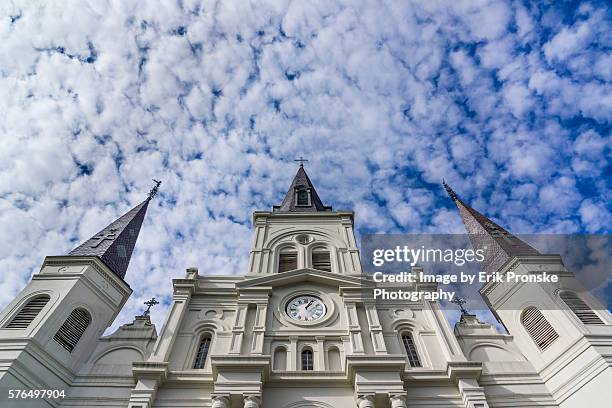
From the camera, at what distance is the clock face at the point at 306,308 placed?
20609 millimetres

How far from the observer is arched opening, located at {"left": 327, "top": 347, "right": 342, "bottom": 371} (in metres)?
18.2

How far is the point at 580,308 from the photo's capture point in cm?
1900

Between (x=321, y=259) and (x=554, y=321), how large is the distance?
37.2 feet

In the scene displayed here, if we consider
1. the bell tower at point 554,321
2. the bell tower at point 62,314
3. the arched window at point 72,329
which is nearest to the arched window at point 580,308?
the bell tower at point 554,321

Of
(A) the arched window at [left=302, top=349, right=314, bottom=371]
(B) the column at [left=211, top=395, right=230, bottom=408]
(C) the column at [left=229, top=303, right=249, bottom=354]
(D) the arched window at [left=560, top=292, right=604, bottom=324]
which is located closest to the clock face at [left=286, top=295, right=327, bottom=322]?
(A) the arched window at [left=302, top=349, right=314, bottom=371]

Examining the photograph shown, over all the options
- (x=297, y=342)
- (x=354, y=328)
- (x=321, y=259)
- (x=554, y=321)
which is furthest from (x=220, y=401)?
(x=554, y=321)

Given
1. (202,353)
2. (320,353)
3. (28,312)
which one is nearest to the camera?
(320,353)

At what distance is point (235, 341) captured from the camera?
18.8 metres

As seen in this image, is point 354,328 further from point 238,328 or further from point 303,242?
point 303,242

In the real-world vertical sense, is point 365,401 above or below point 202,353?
below

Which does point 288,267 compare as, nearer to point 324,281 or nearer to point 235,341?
point 324,281

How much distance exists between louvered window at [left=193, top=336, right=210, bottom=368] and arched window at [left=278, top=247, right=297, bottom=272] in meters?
5.60

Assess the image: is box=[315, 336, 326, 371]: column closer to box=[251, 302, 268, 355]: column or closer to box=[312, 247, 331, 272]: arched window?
box=[251, 302, 268, 355]: column

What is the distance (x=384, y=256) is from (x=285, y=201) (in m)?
12.4
